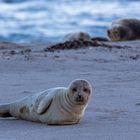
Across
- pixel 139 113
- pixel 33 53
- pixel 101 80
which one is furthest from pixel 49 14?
pixel 139 113

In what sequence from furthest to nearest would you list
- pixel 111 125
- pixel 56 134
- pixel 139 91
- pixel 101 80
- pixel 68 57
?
pixel 68 57, pixel 101 80, pixel 139 91, pixel 111 125, pixel 56 134

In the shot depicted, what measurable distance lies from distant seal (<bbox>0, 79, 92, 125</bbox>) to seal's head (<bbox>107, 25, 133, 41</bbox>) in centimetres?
1033

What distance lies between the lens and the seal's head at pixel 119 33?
55.0 feet

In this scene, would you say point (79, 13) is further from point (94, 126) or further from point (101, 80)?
point (94, 126)

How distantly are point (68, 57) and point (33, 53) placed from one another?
2.41 ft

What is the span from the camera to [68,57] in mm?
10523

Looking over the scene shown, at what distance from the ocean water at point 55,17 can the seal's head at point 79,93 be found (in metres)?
15.0

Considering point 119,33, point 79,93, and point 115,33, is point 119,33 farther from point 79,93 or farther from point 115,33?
point 79,93

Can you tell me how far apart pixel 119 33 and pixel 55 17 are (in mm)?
15316

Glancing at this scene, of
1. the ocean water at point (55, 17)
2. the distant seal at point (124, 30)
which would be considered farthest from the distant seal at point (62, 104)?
the ocean water at point (55, 17)

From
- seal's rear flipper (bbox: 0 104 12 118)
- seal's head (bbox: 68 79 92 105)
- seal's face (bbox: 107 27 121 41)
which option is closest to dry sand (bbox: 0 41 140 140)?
seal's rear flipper (bbox: 0 104 12 118)

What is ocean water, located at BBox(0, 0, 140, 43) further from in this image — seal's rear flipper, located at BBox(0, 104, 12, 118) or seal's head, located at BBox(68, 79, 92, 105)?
seal's head, located at BBox(68, 79, 92, 105)

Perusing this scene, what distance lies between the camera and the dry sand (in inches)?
228

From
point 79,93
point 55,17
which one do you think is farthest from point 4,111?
point 55,17
